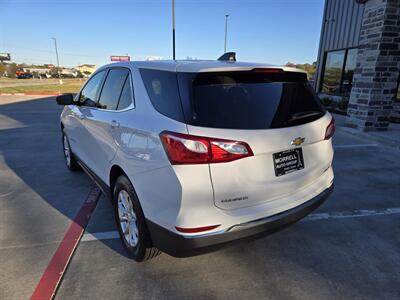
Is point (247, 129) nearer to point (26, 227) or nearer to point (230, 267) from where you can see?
point (230, 267)

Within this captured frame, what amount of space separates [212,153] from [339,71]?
12.5 metres

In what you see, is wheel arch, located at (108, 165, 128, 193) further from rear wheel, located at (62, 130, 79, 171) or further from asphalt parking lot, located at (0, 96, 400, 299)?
rear wheel, located at (62, 130, 79, 171)

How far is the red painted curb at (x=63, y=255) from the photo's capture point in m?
2.30

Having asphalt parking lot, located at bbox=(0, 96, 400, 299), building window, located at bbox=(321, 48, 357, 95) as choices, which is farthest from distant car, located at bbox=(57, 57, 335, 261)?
building window, located at bbox=(321, 48, 357, 95)

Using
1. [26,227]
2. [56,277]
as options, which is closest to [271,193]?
[56,277]

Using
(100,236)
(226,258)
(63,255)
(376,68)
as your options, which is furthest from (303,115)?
(376,68)

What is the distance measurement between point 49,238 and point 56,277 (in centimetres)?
71

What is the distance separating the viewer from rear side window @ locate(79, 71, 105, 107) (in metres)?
3.58

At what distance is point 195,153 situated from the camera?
192 cm

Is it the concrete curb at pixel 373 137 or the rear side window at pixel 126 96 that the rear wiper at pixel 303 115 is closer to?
the rear side window at pixel 126 96

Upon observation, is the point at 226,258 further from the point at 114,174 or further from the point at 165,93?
the point at 165,93

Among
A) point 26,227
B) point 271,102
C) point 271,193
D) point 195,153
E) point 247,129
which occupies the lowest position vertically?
point 26,227

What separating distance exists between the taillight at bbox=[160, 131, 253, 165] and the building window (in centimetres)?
1128

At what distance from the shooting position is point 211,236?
6.64 ft
